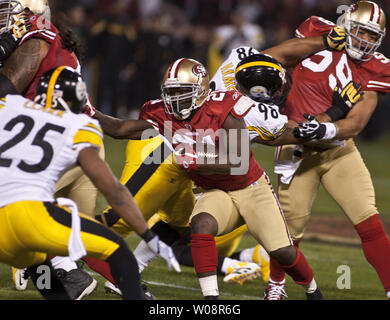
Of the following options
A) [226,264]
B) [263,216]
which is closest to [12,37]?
[263,216]

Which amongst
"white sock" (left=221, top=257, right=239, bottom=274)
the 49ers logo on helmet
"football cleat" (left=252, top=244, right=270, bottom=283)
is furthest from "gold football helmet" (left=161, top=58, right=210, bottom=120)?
"football cleat" (left=252, top=244, right=270, bottom=283)

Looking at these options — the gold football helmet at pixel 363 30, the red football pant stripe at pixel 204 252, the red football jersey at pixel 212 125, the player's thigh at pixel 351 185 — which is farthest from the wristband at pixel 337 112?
the red football pant stripe at pixel 204 252

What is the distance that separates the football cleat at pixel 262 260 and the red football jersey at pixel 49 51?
2039mm

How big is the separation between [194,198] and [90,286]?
3.25 ft

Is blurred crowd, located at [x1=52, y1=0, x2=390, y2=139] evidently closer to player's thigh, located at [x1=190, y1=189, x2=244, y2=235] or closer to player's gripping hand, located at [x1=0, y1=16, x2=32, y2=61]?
player's gripping hand, located at [x1=0, y1=16, x2=32, y2=61]

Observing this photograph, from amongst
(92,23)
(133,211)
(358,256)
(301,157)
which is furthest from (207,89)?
(92,23)

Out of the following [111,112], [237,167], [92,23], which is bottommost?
[111,112]

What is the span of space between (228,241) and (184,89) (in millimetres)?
1581

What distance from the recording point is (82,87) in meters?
4.04

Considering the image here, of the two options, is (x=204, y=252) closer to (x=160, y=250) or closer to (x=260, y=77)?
(x=160, y=250)

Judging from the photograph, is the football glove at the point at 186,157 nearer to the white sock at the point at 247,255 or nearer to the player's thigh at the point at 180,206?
the player's thigh at the point at 180,206

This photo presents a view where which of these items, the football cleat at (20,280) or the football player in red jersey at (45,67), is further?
the football cleat at (20,280)

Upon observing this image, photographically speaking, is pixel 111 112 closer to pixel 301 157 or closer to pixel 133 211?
pixel 301 157

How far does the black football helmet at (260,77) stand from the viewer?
4.98m
